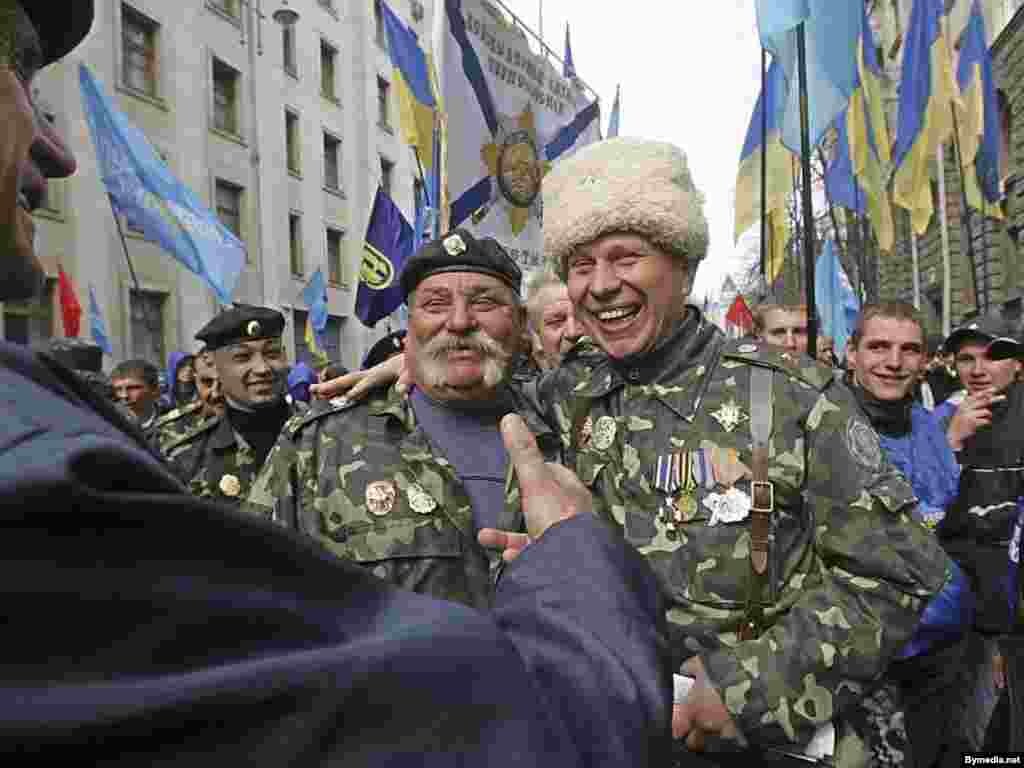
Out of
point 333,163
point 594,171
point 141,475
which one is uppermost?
point 333,163

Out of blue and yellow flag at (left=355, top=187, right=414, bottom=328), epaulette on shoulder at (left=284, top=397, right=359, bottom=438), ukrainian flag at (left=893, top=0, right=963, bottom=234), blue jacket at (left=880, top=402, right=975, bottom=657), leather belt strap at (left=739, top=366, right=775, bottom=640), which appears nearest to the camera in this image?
leather belt strap at (left=739, top=366, right=775, bottom=640)

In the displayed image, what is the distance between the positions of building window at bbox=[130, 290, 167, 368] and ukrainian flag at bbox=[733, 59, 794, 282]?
12.4 meters

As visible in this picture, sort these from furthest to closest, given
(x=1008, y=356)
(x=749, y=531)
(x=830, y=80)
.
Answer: (x=830, y=80)
(x=1008, y=356)
(x=749, y=531)

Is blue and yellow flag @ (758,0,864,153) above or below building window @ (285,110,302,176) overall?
below

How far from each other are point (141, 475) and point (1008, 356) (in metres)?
4.72

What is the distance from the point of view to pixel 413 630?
71cm

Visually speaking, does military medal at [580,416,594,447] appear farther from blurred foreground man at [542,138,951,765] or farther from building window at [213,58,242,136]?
building window at [213,58,242,136]

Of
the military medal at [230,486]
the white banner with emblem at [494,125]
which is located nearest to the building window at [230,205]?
the white banner with emblem at [494,125]

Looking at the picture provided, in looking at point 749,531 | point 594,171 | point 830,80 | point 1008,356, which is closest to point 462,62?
point 830,80

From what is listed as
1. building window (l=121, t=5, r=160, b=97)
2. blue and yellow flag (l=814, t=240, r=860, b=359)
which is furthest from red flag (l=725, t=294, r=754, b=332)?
building window (l=121, t=5, r=160, b=97)

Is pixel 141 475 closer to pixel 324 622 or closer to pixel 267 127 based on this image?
pixel 324 622

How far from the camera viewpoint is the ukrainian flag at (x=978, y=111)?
34.1ft

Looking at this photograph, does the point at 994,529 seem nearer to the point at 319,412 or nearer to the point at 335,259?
the point at 319,412

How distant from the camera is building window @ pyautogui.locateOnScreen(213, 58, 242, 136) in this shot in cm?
2072
